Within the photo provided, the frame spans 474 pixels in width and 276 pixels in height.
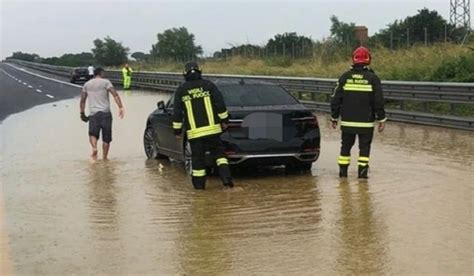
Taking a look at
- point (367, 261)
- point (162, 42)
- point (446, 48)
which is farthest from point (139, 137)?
point (162, 42)

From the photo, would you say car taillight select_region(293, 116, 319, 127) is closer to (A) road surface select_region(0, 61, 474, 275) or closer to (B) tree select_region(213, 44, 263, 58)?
(A) road surface select_region(0, 61, 474, 275)

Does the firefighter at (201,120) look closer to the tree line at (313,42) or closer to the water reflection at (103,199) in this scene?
the water reflection at (103,199)

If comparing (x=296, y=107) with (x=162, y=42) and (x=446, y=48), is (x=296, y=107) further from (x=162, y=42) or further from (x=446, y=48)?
(x=162, y=42)

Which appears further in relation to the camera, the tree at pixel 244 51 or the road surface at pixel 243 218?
the tree at pixel 244 51

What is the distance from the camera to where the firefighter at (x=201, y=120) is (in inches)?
372

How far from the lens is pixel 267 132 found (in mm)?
9938

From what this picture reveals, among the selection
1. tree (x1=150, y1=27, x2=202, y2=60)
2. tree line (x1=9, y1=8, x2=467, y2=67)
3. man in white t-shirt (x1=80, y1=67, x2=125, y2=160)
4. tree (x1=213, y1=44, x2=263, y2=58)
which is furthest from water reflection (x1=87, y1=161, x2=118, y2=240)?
tree (x1=150, y1=27, x2=202, y2=60)

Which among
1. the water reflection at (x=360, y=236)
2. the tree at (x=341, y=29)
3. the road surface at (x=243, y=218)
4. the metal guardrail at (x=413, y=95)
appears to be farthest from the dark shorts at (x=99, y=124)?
the tree at (x=341, y=29)

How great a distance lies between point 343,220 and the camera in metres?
7.38

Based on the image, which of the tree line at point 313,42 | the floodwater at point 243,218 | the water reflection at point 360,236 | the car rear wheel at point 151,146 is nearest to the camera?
the water reflection at point 360,236

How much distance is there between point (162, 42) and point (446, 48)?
6933cm

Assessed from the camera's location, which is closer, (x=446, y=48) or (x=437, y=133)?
(x=437, y=133)

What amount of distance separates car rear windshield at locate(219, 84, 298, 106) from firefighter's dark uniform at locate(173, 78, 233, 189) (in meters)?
0.79

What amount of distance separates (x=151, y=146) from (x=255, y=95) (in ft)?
9.06
